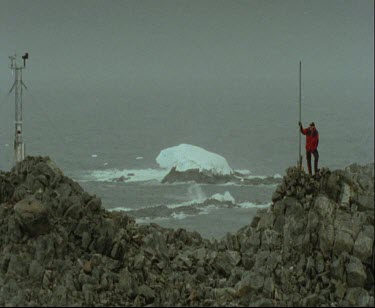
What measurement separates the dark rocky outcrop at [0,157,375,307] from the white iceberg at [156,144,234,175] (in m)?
4.93

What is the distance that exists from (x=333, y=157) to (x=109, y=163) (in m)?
4.94

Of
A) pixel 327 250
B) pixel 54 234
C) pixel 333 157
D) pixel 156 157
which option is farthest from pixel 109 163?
pixel 327 250

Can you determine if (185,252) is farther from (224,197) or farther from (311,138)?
(224,197)

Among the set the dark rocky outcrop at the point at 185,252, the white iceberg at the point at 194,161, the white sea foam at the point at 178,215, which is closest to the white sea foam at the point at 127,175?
the white iceberg at the point at 194,161

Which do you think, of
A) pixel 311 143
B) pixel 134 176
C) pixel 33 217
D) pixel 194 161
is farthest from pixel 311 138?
pixel 194 161

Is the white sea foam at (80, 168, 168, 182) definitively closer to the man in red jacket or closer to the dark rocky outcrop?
the dark rocky outcrop

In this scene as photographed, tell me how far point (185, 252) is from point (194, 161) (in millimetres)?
5693

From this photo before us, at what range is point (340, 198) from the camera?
12.4m

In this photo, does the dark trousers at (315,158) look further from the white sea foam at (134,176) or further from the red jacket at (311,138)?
the white sea foam at (134,176)

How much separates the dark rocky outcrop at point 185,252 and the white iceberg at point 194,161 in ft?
16.2

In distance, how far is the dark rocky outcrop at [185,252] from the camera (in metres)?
11.2

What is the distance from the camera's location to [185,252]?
42.2 feet

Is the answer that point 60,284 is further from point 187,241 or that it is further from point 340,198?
point 340,198

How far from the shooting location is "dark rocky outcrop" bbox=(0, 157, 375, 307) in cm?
1121
